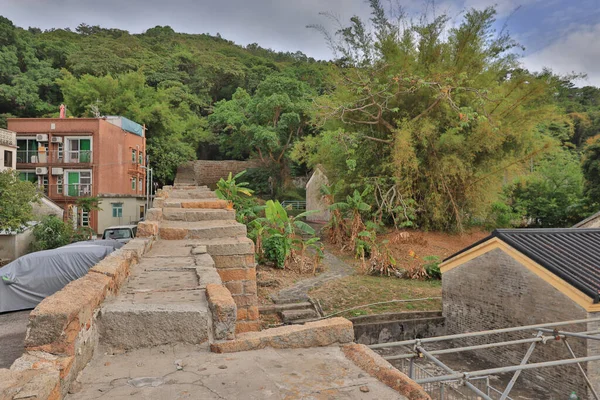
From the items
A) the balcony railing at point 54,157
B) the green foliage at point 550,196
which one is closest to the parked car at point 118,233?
the balcony railing at point 54,157

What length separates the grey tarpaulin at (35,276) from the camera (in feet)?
39.2

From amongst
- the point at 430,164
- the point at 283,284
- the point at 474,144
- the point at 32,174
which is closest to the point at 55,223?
the point at 32,174

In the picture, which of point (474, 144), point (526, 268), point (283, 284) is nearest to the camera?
A: point (526, 268)

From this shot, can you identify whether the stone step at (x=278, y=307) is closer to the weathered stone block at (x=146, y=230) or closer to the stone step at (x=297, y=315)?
the stone step at (x=297, y=315)

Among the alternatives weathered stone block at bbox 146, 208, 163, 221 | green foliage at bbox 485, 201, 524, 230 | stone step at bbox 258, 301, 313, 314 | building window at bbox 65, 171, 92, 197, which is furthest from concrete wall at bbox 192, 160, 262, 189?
weathered stone block at bbox 146, 208, 163, 221

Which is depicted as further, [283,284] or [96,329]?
[283,284]

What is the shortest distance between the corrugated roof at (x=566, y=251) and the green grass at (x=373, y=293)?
3.48m

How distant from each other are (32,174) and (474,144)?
2448cm

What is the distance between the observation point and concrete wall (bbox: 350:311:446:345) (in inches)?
386

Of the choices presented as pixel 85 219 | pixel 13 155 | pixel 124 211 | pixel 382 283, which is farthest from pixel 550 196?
pixel 13 155

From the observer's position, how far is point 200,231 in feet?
19.2

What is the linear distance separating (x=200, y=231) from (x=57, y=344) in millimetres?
3707

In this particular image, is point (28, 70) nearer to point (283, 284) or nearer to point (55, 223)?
point (55, 223)

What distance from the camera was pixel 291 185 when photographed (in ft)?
113
